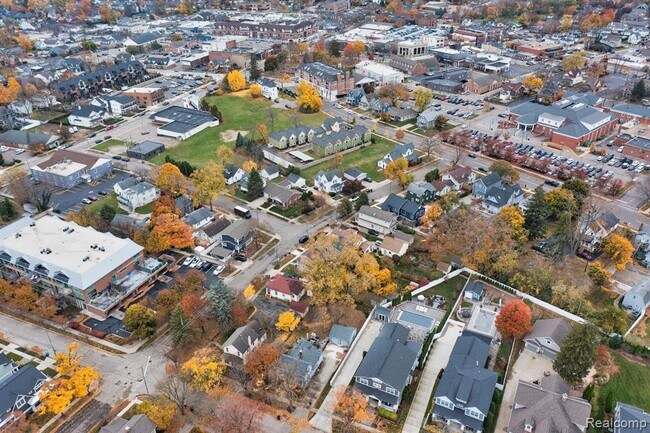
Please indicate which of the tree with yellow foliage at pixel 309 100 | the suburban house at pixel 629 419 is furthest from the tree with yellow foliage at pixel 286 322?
the tree with yellow foliage at pixel 309 100

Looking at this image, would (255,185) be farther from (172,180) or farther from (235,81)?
(235,81)

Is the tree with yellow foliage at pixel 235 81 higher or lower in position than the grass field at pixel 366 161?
higher

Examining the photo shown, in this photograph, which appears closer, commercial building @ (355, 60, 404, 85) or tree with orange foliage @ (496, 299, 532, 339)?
tree with orange foliage @ (496, 299, 532, 339)

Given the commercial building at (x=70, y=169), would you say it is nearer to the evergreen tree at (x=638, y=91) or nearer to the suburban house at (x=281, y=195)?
the suburban house at (x=281, y=195)

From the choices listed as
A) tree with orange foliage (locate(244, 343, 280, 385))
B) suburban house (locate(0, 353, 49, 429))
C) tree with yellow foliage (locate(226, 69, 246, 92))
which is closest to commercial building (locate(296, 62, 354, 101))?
tree with yellow foliage (locate(226, 69, 246, 92))

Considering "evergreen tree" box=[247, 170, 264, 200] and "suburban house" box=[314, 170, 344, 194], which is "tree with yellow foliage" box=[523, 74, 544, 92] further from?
"evergreen tree" box=[247, 170, 264, 200]

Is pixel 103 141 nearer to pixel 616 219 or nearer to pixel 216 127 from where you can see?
pixel 216 127
